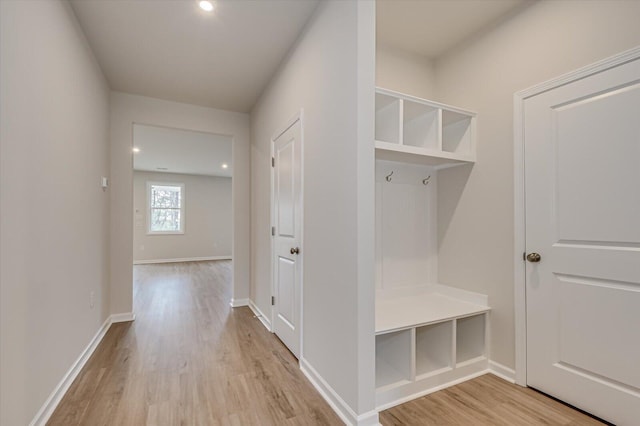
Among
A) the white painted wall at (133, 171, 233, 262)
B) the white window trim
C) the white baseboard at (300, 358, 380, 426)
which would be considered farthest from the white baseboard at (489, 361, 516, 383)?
the white window trim

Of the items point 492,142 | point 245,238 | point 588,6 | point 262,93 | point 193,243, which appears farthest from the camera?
point 193,243

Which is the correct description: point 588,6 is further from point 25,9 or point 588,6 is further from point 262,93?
point 25,9

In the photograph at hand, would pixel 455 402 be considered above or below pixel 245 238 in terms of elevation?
below

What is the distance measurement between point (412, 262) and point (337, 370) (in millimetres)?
1184

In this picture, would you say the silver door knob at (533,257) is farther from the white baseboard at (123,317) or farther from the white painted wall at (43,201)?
the white baseboard at (123,317)

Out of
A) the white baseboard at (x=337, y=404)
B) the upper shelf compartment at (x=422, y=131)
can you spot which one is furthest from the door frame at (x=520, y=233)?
the white baseboard at (x=337, y=404)

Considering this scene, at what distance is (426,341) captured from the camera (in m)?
2.23

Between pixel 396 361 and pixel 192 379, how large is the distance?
4.73 feet

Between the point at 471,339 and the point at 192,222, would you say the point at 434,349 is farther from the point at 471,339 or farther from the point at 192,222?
the point at 192,222

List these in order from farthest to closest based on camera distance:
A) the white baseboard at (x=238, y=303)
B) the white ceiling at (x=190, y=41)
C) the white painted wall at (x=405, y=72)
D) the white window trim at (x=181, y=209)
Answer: the white window trim at (x=181, y=209)
the white baseboard at (x=238, y=303)
the white painted wall at (x=405, y=72)
the white ceiling at (x=190, y=41)

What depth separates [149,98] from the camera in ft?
11.6

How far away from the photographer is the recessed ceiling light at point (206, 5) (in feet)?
6.62

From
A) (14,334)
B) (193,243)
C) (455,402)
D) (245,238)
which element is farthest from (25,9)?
(193,243)

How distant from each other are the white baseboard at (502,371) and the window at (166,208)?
8.33 metres
